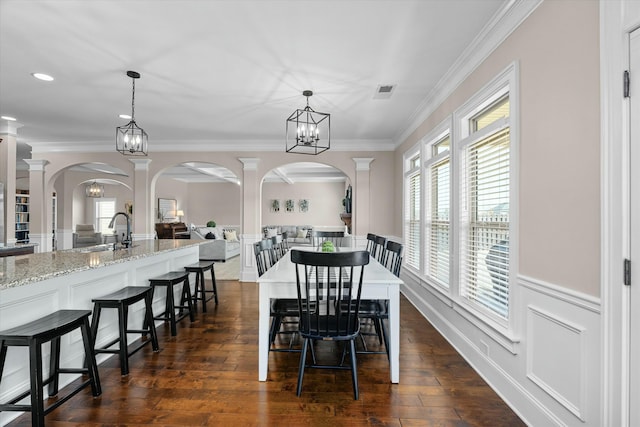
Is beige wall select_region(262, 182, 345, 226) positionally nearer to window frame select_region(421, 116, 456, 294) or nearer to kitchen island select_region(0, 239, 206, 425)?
window frame select_region(421, 116, 456, 294)

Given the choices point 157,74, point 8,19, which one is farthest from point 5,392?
point 157,74

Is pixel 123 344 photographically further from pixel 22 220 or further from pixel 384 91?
pixel 22 220

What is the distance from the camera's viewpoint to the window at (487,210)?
2216mm

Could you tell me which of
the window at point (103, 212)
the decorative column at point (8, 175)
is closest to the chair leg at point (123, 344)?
the decorative column at point (8, 175)

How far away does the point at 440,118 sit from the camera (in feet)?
11.1

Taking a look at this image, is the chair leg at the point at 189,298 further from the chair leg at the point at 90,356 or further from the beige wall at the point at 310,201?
the beige wall at the point at 310,201

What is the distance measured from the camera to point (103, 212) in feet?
37.4

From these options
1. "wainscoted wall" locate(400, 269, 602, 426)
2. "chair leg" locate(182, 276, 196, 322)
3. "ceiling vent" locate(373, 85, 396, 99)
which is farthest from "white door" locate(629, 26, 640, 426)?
"chair leg" locate(182, 276, 196, 322)

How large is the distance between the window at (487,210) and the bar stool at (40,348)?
2.78 metres

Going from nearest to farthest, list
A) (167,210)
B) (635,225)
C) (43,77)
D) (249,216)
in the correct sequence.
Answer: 1. (635,225)
2. (43,77)
3. (249,216)
4. (167,210)

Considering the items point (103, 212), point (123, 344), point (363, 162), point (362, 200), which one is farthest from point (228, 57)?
point (103, 212)

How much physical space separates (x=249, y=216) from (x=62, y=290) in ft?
12.4

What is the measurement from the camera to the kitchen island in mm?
1801

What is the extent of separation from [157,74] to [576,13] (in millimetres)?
3272
